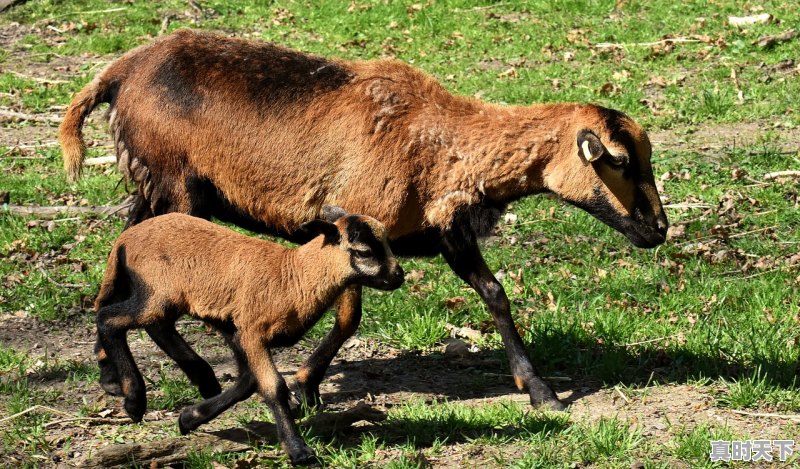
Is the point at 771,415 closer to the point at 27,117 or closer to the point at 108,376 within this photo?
the point at 108,376

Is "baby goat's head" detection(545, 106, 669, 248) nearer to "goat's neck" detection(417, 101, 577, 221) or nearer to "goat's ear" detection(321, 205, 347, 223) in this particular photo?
"goat's neck" detection(417, 101, 577, 221)

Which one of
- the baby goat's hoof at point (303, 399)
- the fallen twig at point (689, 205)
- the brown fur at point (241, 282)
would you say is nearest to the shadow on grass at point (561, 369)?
the baby goat's hoof at point (303, 399)

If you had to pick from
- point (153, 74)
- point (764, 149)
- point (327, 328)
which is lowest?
point (327, 328)

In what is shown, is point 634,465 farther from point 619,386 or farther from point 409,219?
point 409,219

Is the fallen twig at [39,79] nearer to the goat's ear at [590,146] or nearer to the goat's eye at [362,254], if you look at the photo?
the goat's ear at [590,146]

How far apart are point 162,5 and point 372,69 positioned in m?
10.2

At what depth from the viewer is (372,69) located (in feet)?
22.9

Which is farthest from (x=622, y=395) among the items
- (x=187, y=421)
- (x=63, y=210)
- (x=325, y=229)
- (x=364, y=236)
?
(x=63, y=210)

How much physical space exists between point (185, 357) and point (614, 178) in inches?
111

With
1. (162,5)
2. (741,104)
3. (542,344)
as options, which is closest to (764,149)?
(741,104)

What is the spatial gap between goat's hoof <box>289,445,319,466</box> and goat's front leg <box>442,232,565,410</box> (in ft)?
5.44

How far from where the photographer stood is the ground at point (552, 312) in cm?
580

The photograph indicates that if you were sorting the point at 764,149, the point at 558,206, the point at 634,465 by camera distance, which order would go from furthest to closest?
the point at 764,149, the point at 558,206, the point at 634,465

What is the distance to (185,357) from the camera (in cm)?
589
